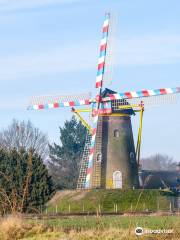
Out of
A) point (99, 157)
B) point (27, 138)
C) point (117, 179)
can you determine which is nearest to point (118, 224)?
point (99, 157)

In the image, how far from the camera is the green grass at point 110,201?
4347 centimetres

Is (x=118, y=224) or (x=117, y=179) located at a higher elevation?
(x=117, y=179)

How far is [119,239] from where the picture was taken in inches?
517

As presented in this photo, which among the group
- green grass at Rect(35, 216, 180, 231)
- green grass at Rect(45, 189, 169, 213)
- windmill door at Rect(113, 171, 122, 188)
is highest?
windmill door at Rect(113, 171, 122, 188)

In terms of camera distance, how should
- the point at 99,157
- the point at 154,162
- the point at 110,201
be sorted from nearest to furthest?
the point at 110,201 → the point at 99,157 → the point at 154,162

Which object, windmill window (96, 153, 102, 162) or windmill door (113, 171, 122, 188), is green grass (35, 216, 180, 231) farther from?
windmill door (113, 171, 122, 188)

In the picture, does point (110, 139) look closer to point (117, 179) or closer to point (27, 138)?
point (117, 179)

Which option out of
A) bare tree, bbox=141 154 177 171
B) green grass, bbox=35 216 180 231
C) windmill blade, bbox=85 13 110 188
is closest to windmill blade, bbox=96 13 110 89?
windmill blade, bbox=85 13 110 188

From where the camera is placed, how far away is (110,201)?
1714 inches

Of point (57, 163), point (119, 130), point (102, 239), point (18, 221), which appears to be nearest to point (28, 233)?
point (18, 221)

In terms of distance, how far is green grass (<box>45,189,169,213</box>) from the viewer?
143 feet

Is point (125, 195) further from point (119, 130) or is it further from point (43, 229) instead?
point (43, 229)

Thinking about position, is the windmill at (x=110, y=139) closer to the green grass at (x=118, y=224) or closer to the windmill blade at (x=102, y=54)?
the windmill blade at (x=102, y=54)

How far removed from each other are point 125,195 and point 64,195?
165 inches
